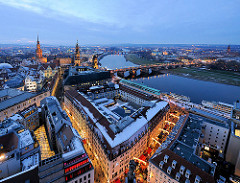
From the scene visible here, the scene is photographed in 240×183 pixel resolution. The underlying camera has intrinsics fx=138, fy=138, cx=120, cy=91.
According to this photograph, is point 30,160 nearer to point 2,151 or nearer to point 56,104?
point 2,151

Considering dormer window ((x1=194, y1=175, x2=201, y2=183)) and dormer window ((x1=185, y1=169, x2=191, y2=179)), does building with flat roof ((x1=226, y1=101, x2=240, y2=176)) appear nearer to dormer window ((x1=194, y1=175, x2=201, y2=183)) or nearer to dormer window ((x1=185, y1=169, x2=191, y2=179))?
dormer window ((x1=194, y1=175, x2=201, y2=183))

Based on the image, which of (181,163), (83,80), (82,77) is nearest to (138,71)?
(83,80)

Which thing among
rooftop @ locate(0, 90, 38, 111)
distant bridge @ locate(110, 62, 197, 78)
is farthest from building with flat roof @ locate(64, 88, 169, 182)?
distant bridge @ locate(110, 62, 197, 78)

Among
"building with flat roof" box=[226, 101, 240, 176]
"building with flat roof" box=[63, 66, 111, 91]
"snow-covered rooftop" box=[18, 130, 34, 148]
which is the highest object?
"building with flat roof" box=[63, 66, 111, 91]

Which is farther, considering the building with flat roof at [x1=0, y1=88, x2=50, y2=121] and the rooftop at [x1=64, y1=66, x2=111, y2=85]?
the rooftop at [x1=64, y1=66, x2=111, y2=85]

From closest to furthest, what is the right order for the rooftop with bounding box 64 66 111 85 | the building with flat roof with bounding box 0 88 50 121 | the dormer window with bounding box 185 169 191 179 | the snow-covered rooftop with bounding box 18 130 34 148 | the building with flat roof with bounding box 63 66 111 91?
the dormer window with bounding box 185 169 191 179 < the snow-covered rooftop with bounding box 18 130 34 148 < the building with flat roof with bounding box 0 88 50 121 < the building with flat roof with bounding box 63 66 111 91 < the rooftop with bounding box 64 66 111 85

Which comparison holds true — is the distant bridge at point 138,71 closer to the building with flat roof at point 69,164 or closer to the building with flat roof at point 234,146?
the building with flat roof at point 234,146

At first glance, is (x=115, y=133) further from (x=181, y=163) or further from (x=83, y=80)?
(x=83, y=80)

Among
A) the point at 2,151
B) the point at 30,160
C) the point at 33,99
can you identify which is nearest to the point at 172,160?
the point at 30,160
